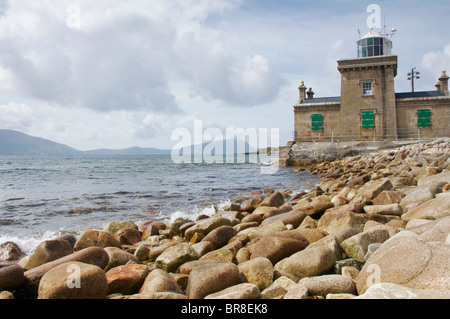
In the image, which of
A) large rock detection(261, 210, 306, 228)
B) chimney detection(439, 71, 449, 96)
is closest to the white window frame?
chimney detection(439, 71, 449, 96)

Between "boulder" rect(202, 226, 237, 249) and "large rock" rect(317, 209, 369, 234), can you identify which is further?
"boulder" rect(202, 226, 237, 249)

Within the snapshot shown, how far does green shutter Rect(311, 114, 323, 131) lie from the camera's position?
89.9 feet

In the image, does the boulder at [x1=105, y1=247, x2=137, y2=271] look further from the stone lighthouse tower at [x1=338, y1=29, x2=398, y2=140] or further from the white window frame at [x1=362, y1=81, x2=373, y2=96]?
the white window frame at [x1=362, y1=81, x2=373, y2=96]

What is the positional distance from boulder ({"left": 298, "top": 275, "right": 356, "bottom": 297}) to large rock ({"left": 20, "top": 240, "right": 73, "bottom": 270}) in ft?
11.7

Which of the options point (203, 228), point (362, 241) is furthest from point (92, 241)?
point (362, 241)

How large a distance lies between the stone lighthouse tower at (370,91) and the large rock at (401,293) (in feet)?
84.0

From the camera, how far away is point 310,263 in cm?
365

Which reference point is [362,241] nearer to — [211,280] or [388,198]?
[211,280]


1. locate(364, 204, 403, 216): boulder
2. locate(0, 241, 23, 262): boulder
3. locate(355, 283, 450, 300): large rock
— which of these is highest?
locate(364, 204, 403, 216): boulder

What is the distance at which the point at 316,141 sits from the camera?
2689 cm

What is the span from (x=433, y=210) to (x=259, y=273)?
9.76 ft

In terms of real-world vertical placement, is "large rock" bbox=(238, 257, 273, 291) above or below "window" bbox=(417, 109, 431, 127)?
below

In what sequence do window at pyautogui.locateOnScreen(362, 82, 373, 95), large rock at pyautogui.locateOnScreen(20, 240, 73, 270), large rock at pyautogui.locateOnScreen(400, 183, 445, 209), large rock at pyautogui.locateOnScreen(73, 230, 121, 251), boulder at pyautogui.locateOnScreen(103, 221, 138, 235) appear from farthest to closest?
window at pyautogui.locateOnScreen(362, 82, 373, 95)
boulder at pyautogui.locateOnScreen(103, 221, 138, 235)
large rock at pyautogui.locateOnScreen(400, 183, 445, 209)
large rock at pyautogui.locateOnScreen(73, 230, 121, 251)
large rock at pyautogui.locateOnScreen(20, 240, 73, 270)

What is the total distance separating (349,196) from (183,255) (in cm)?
521
